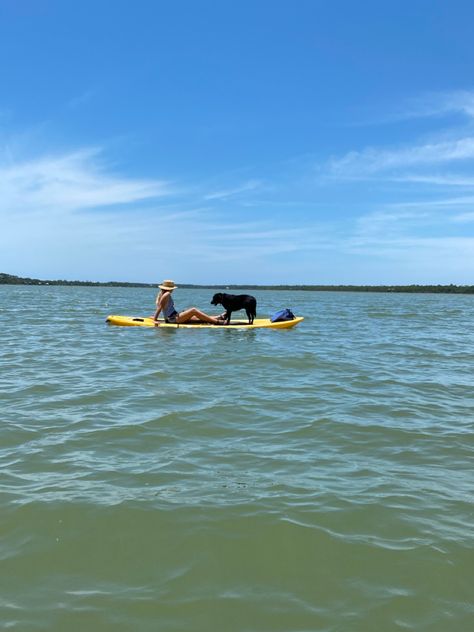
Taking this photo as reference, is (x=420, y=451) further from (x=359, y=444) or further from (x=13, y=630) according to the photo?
(x=13, y=630)

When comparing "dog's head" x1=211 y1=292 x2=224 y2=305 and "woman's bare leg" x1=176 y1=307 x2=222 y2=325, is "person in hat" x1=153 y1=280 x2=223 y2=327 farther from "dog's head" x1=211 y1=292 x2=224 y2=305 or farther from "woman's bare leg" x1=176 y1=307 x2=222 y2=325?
"dog's head" x1=211 y1=292 x2=224 y2=305

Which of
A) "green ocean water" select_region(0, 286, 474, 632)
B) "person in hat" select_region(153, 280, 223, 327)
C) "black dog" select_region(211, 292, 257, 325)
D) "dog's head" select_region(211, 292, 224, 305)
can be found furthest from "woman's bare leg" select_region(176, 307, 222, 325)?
"green ocean water" select_region(0, 286, 474, 632)

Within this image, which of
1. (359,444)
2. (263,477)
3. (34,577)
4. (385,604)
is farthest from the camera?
(359,444)

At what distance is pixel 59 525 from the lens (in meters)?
3.93

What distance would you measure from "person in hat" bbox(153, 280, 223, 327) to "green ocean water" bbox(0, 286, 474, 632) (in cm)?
863

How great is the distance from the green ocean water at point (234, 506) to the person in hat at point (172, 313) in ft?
28.3

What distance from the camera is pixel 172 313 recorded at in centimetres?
1859

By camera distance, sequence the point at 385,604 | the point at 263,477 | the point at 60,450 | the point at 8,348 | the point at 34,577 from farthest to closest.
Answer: the point at 8,348, the point at 60,450, the point at 263,477, the point at 34,577, the point at 385,604

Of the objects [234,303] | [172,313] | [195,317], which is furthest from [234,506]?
[172,313]

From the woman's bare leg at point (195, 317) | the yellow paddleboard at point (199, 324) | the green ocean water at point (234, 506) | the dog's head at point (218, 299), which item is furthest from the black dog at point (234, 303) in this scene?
the green ocean water at point (234, 506)

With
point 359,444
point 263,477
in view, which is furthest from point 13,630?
point 359,444

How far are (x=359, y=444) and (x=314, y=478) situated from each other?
4.25 feet

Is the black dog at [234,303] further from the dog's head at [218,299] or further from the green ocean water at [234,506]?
the green ocean water at [234,506]

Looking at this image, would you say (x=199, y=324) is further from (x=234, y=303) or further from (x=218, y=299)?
(x=234, y=303)
